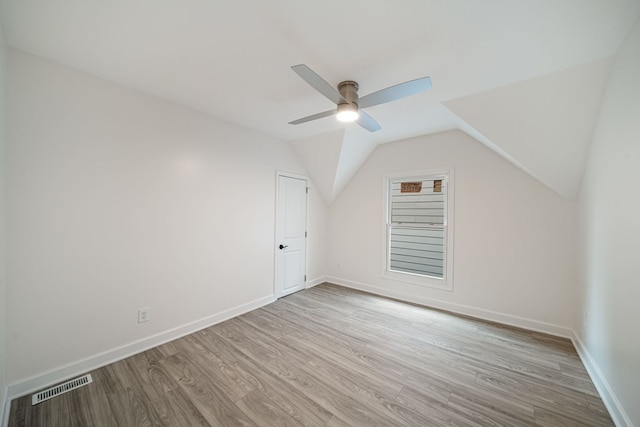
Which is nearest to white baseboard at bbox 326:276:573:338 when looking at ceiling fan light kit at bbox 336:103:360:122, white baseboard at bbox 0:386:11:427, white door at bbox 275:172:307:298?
white door at bbox 275:172:307:298

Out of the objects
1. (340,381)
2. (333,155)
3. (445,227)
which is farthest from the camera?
(333,155)

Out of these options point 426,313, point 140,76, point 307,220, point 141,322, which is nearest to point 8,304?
point 141,322

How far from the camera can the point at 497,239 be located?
3.05m

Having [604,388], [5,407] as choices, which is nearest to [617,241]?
[604,388]

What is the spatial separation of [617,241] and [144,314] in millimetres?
4195

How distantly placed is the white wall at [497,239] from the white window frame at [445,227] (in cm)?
7

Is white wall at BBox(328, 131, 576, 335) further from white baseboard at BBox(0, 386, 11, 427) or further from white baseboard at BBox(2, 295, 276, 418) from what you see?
white baseboard at BBox(0, 386, 11, 427)

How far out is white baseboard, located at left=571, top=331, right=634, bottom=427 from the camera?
151 centimetres

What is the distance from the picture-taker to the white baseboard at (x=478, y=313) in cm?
271

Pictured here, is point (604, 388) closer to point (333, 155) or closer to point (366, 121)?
point (366, 121)

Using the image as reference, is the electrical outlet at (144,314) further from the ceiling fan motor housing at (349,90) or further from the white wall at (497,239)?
the white wall at (497,239)

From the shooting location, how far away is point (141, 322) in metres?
2.34

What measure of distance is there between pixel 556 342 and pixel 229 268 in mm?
4042

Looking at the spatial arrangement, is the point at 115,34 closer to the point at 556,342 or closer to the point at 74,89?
the point at 74,89
